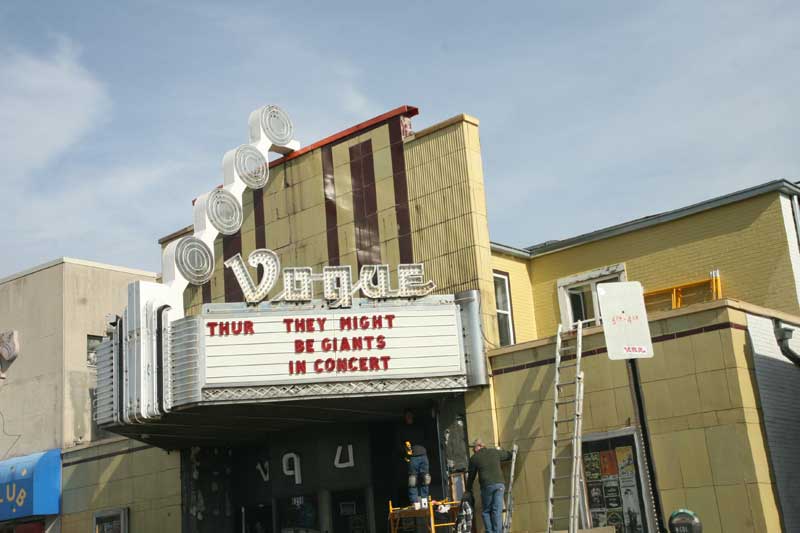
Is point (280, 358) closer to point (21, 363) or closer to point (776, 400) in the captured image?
point (776, 400)

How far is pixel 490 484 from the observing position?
1794 cm

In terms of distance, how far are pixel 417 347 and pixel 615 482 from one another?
493 centimetres

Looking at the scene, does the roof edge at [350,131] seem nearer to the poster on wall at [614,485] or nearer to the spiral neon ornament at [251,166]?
the spiral neon ornament at [251,166]

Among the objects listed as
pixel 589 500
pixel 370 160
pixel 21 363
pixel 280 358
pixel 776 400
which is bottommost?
pixel 589 500

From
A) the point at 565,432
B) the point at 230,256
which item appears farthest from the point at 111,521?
the point at 565,432

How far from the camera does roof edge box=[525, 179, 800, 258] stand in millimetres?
22297

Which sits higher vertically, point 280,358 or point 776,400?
point 280,358

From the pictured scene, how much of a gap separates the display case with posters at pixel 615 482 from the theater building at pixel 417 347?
0.04 m

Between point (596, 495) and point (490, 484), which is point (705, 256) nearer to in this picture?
point (596, 495)

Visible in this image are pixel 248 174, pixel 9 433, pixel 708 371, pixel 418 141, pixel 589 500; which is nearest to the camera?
pixel 708 371

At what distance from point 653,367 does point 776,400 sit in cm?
231

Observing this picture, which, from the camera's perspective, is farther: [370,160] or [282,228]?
[282,228]

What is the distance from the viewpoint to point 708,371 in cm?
1761

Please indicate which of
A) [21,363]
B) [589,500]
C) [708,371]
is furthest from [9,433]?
[708,371]
